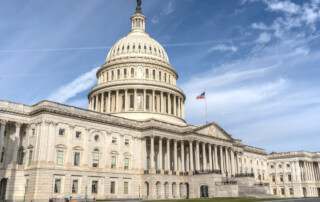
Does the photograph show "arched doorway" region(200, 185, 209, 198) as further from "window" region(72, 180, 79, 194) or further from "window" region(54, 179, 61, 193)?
"window" region(54, 179, 61, 193)

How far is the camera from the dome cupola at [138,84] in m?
83.1

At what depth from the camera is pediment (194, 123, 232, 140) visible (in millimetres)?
74456

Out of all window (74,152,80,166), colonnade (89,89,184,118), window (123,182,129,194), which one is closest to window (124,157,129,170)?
window (123,182,129,194)

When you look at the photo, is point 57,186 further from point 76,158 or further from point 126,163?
point 126,163

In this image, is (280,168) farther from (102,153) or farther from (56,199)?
(56,199)

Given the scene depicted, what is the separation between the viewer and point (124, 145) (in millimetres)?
65938

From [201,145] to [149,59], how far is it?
29.5 meters

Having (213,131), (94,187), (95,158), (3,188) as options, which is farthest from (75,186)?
(213,131)

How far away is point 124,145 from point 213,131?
24101 millimetres

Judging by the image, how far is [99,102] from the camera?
88250 mm

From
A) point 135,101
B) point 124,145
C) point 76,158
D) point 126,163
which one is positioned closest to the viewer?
point 76,158

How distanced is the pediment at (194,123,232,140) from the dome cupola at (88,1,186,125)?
33.8 feet

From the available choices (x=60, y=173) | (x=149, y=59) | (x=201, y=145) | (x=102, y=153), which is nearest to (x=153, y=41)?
(x=149, y=59)

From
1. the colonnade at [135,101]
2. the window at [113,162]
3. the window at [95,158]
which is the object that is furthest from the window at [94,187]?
the colonnade at [135,101]
